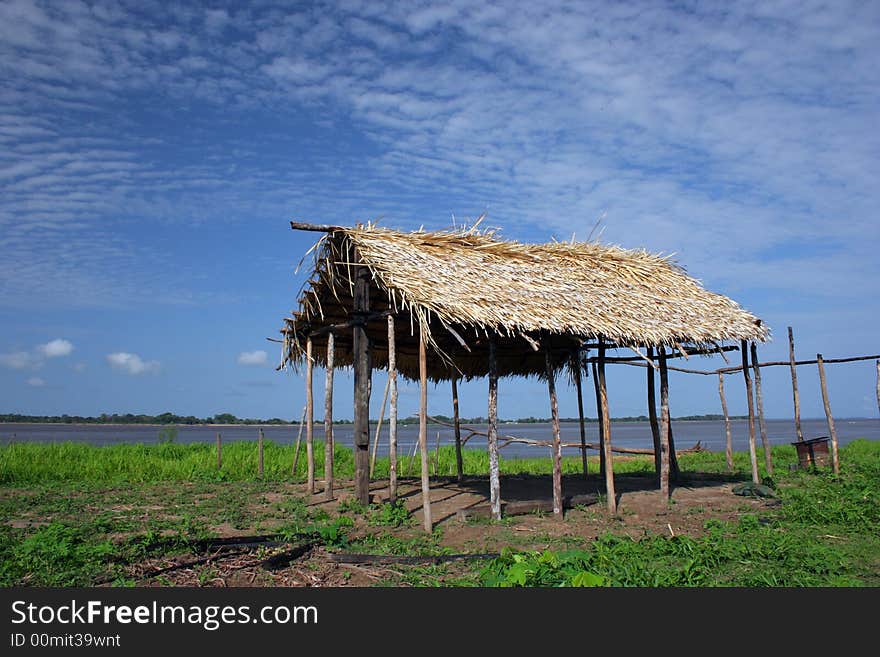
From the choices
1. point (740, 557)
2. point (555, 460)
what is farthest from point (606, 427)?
point (740, 557)

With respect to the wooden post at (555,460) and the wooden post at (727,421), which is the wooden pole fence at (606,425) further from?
the wooden post at (727,421)

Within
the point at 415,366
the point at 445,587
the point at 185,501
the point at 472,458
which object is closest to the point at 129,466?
the point at 185,501

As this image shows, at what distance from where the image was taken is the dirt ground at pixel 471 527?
681 centimetres

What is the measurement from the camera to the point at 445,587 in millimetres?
6145

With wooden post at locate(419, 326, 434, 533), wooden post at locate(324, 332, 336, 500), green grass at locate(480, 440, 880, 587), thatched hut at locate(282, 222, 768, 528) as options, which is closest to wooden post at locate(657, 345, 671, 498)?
thatched hut at locate(282, 222, 768, 528)

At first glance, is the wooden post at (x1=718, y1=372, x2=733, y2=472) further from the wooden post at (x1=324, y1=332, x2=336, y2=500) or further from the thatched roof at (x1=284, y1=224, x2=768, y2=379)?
the wooden post at (x1=324, y1=332, x2=336, y2=500)

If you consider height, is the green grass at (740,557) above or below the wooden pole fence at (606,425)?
below

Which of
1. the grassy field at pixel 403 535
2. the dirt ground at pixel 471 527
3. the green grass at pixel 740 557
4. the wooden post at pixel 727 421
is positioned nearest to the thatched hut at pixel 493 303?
the dirt ground at pixel 471 527

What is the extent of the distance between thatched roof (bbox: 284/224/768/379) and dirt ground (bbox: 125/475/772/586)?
2603 mm

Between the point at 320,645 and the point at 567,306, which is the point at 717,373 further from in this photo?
the point at 320,645

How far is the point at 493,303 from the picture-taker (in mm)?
9836

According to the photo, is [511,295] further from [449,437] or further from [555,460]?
[449,437]

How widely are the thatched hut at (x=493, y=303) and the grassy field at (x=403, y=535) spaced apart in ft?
5.50

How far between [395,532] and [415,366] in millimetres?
7101
